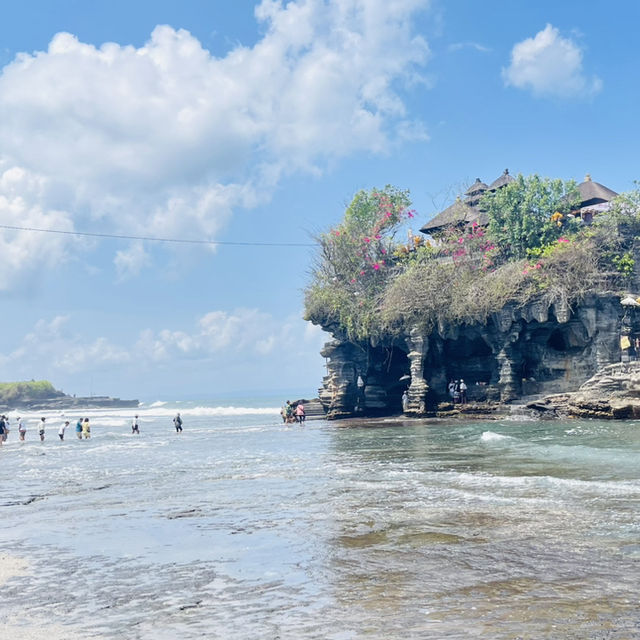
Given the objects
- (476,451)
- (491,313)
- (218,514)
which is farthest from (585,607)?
(491,313)

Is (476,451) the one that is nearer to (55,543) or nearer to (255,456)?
(255,456)

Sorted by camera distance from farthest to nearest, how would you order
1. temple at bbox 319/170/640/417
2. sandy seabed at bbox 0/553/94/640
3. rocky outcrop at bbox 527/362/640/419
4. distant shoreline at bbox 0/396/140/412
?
distant shoreline at bbox 0/396/140/412, temple at bbox 319/170/640/417, rocky outcrop at bbox 527/362/640/419, sandy seabed at bbox 0/553/94/640

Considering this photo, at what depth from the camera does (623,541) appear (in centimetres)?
888

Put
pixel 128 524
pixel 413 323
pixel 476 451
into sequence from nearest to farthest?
pixel 128 524
pixel 476 451
pixel 413 323

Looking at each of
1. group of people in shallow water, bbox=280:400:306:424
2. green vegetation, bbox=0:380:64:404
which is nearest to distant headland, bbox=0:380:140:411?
green vegetation, bbox=0:380:64:404

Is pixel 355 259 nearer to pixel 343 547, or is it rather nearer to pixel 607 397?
pixel 607 397

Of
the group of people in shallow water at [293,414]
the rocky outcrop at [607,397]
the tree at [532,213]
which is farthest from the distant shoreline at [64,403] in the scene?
the rocky outcrop at [607,397]

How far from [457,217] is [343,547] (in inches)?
1309

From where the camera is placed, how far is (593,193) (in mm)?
38875

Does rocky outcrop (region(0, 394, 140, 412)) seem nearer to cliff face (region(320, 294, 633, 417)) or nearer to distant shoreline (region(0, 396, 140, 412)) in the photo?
distant shoreline (region(0, 396, 140, 412))

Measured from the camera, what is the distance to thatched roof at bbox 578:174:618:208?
1513 inches

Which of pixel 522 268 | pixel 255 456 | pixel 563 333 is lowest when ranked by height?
pixel 255 456

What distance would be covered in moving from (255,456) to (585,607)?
17.6m

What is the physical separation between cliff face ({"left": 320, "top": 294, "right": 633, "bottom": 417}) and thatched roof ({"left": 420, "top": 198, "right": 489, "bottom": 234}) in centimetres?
754
